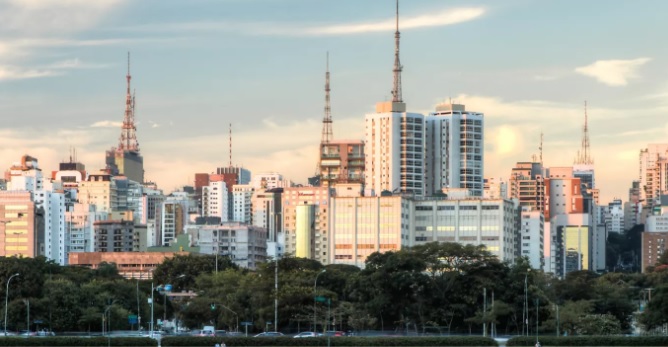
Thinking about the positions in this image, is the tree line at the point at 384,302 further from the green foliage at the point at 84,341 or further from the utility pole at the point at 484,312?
the green foliage at the point at 84,341

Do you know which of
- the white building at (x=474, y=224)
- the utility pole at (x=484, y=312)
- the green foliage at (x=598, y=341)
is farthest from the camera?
the white building at (x=474, y=224)

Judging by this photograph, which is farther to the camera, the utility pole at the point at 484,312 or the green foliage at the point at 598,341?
the utility pole at the point at 484,312

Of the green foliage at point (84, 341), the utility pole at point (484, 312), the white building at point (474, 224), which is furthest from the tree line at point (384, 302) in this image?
the white building at point (474, 224)

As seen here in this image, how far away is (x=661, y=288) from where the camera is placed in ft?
383

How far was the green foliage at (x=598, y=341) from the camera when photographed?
333 feet

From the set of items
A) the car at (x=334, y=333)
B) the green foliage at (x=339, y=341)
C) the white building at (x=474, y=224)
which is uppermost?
the white building at (x=474, y=224)

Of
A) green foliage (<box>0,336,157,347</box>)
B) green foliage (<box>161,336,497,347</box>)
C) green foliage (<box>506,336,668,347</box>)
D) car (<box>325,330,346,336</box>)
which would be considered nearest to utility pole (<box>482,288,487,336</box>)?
car (<box>325,330,346,336</box>)

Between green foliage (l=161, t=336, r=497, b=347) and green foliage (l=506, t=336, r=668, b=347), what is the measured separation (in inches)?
120

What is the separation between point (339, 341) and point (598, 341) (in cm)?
1817

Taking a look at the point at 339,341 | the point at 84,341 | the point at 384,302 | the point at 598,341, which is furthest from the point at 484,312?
the point at 84,341

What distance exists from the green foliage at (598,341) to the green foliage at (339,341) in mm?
3044

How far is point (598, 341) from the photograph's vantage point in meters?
103

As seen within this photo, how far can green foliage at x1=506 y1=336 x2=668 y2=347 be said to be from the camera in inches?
3996

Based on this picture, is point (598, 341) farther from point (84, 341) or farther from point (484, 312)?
point (84, 341)
